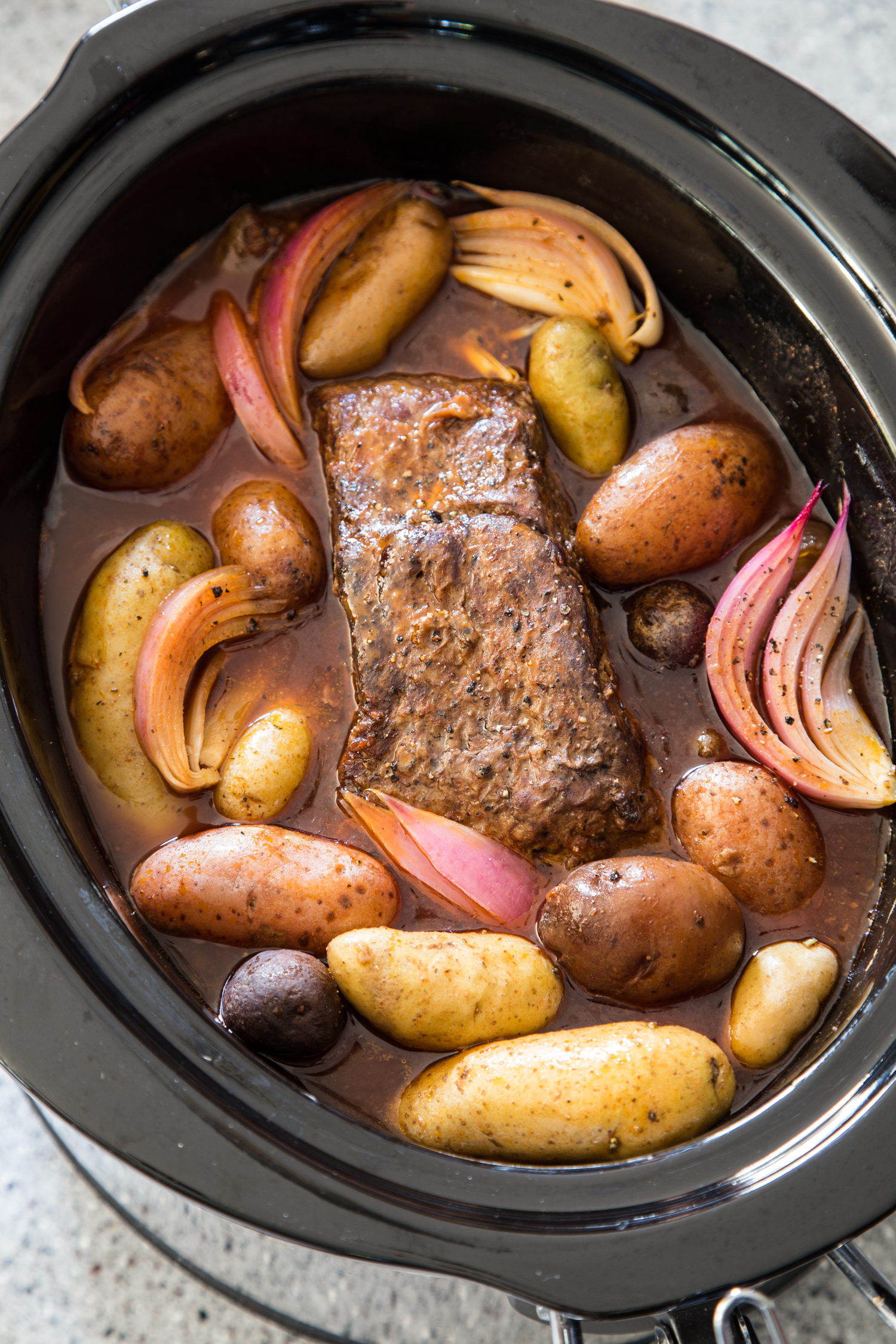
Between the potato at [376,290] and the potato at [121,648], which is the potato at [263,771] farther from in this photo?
the potato at [376,290]

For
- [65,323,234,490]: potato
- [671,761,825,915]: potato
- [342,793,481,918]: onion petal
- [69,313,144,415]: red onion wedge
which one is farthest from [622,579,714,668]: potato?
[69,313,144,415]: red onion wedge

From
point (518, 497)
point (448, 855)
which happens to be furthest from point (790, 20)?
point (448, 855)

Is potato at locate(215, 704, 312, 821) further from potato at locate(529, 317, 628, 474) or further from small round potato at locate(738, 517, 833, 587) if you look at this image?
small round potato at locate(738, 517, 833, 587)

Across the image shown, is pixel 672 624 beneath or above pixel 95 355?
beneath

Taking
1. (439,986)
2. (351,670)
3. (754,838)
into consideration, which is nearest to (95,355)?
(351,670)

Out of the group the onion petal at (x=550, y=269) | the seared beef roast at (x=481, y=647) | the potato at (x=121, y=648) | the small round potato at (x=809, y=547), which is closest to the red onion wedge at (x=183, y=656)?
the potato at (x=121, y=648)

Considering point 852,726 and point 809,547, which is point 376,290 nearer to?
point 809,547
